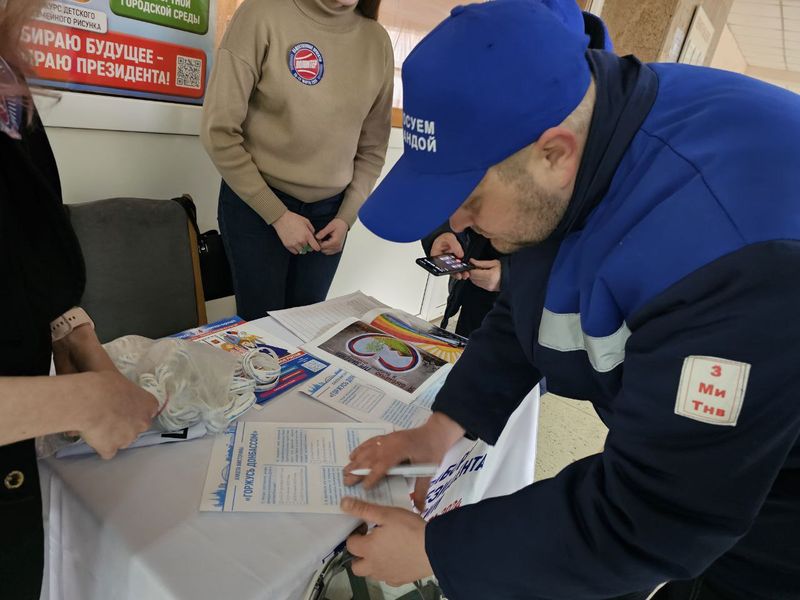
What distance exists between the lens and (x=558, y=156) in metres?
0.55

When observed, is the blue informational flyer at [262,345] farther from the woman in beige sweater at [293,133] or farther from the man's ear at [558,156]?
the man's ear at [558,156]

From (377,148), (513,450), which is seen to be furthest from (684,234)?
(377,148)

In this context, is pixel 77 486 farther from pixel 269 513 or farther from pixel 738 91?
pixel 738 91

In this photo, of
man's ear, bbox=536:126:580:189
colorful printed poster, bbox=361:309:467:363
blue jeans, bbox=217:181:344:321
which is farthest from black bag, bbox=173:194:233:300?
man's ear, bbox=536:126:580:189

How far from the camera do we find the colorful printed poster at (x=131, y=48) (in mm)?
1294

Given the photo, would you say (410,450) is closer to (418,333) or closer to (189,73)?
(418,333)

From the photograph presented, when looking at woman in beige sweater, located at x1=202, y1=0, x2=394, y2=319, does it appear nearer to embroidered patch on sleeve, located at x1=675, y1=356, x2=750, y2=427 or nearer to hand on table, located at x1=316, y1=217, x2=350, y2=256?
hand on table, located at x1=316, y1=217, x2=350, y2=256

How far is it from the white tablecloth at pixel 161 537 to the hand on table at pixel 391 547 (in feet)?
0.11

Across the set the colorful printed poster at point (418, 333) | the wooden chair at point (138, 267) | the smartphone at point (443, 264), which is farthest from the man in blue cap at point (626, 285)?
the wooden chair at point (138, 267)

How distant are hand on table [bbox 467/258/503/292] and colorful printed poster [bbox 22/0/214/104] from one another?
41.2 inches

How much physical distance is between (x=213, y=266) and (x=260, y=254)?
0.18m

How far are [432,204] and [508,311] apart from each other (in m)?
0.37

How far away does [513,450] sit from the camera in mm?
1169

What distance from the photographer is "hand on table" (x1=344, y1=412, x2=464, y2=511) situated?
29.4 inches
